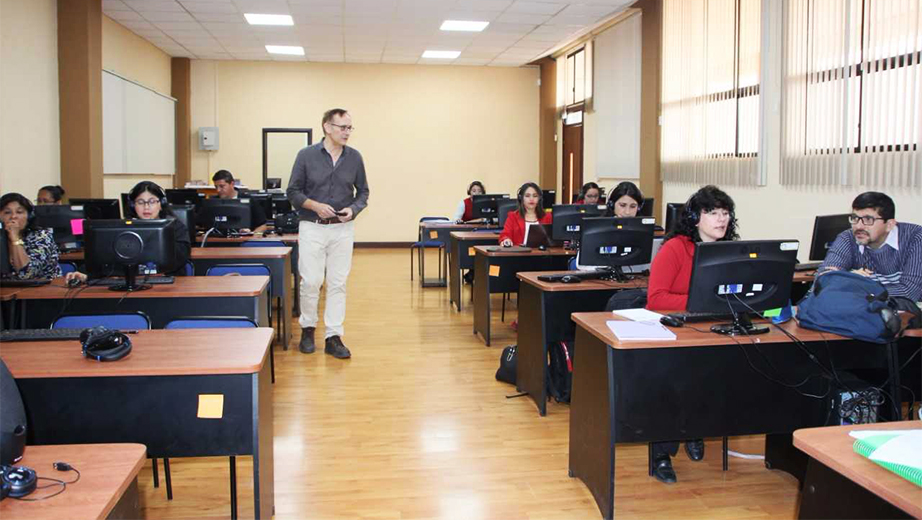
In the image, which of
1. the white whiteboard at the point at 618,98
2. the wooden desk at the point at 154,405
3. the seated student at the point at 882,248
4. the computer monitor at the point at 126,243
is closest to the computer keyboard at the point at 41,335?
the wooden desk at the point at 154,405

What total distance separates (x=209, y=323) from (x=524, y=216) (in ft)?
12.0

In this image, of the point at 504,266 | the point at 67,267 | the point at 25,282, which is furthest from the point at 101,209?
the point at 504,266

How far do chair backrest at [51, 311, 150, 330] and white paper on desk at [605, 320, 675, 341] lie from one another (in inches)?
74.8

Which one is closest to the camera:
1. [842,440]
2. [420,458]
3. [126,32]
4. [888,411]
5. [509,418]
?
[842,440]

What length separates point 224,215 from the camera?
6699 mm

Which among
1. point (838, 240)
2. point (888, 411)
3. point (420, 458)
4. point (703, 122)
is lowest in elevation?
point (420, 458)

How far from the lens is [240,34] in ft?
35.0

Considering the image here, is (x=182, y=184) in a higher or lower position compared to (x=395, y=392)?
higher

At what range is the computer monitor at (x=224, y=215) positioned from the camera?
6.64 m

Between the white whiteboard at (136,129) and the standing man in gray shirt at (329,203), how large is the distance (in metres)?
4.80

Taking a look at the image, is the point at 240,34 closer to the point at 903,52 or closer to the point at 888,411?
the point at 903,52

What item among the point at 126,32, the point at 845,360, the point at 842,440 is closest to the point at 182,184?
the point at 126,32

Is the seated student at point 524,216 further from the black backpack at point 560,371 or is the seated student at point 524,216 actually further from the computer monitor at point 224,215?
the computer monitor at point 224,215

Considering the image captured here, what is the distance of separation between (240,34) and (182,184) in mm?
3267
